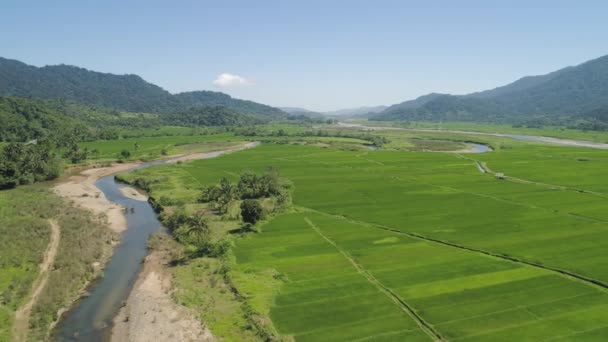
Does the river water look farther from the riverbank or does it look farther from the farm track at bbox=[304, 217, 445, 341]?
the farm track at bbox=[304, 217, 445, 341]

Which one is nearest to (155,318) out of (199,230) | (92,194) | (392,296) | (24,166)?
(199,230)

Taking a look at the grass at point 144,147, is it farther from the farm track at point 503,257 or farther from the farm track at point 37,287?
the farm track at point 503,257

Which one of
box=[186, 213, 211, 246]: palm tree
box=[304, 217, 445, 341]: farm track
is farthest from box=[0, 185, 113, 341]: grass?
box=[304, 217, 445, 341]: farm track

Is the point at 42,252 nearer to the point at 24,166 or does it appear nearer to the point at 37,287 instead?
the point at 37,287

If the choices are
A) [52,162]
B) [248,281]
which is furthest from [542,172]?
[52,162]

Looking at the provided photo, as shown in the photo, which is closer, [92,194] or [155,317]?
[155,317]

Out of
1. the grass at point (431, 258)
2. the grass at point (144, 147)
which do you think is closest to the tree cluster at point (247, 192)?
the grass at point (431, 258)

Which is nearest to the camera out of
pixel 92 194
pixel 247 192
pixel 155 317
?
pixel 155 317
